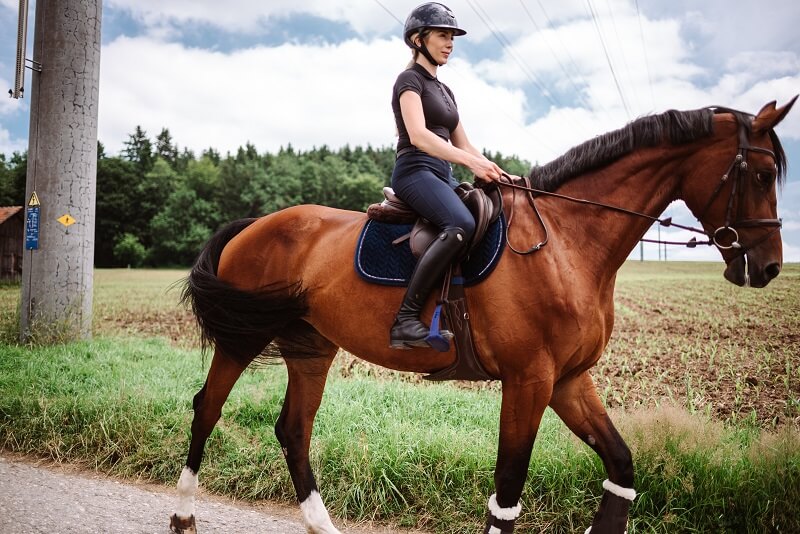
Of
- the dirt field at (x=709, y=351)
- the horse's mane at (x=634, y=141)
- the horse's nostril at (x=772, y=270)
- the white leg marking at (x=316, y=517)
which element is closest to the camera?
the horse's nostril at (x=772, y=270)

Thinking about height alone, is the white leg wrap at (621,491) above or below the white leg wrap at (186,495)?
above

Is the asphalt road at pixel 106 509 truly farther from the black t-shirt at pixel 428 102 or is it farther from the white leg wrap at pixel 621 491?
the black t-shirt at pixel 428 102

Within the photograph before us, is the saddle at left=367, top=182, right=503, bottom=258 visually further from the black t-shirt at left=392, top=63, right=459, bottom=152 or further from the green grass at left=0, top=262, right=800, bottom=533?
the green grass at left=0, top=262, right=800, bottom=533

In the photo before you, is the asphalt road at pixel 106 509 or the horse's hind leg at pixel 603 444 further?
the asphalt road at pixel 106 509

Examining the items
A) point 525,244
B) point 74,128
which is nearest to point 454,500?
point 525,244

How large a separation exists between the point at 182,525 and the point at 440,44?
347 centimetres

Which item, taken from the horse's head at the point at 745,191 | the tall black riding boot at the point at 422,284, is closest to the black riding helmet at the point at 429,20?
the tall black riding boot at the point at 422,284

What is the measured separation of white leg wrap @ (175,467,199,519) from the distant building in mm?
7270

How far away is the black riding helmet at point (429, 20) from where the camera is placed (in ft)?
10.3

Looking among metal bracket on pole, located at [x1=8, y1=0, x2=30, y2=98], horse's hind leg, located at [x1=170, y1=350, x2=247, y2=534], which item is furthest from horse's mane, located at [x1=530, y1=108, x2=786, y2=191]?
metal bracket on pole, located at [x1=8, y1=0, x2=30, y2=98]

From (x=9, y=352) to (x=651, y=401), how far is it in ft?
25.4

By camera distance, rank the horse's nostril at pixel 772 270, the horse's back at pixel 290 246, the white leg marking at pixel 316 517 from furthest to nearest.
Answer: the horse's back at pixel 290 246
the white leg marking at pixel 316 517
the horse's nostril at pixel 772 270

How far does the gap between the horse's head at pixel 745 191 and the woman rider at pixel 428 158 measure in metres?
1.11

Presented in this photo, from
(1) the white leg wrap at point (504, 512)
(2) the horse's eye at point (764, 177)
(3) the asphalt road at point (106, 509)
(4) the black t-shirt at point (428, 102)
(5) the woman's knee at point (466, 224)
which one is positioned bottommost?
(3) the asphalt road at point (106, 509)
